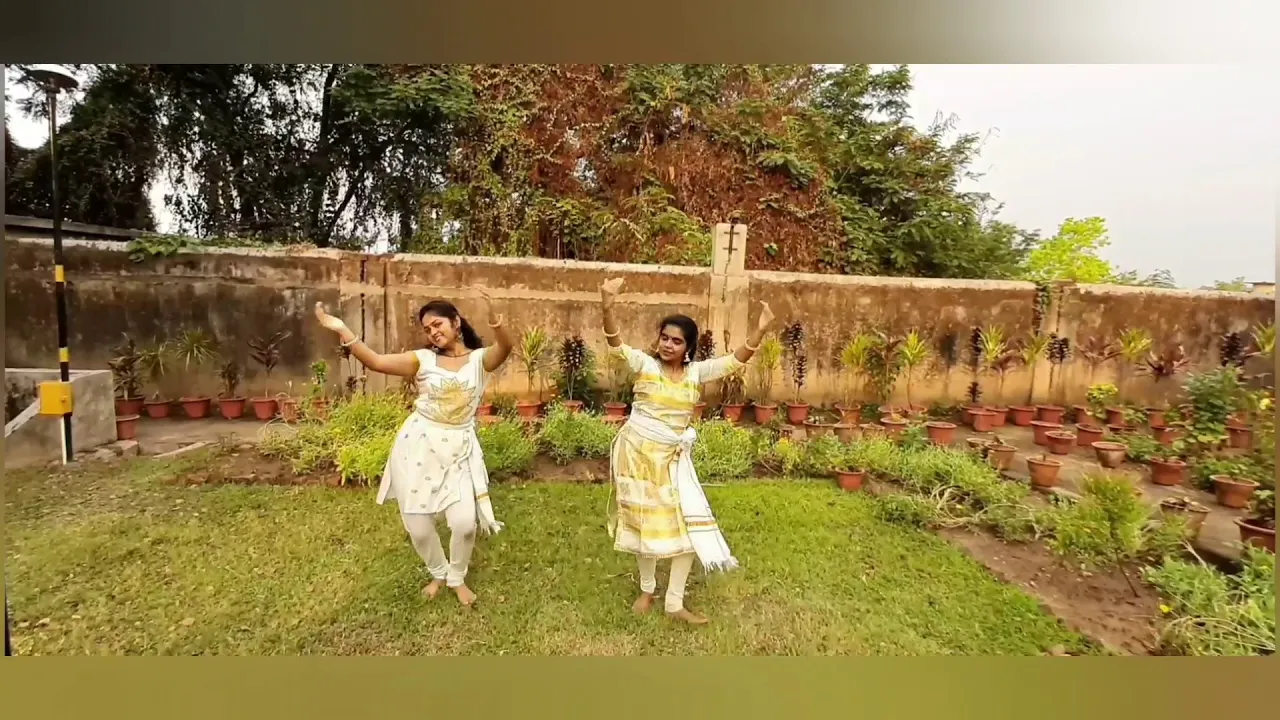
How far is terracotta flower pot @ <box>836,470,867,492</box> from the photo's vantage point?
208cm

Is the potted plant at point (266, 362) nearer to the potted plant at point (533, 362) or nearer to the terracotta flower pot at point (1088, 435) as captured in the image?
the potted plant at point (533, 362)

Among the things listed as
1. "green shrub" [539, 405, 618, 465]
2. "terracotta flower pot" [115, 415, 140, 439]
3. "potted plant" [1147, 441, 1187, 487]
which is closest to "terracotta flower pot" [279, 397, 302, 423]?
"terracotta flower pot" [115, 415, 140, 439]

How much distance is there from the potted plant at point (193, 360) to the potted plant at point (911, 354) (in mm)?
2380

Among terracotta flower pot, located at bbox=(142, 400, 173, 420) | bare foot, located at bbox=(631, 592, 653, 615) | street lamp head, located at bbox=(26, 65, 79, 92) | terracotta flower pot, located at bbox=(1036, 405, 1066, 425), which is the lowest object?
bare foot, located at bbox=(631, 592, 653, 615)

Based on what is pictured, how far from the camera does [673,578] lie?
6.35ft

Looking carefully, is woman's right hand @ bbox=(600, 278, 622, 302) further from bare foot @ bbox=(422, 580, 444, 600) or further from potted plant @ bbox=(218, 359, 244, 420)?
potted plant @ bbox=(218, 359, 244, 420)

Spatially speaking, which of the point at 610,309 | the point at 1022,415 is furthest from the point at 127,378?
the point at 1022,415

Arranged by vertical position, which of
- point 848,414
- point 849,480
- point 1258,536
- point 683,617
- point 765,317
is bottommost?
point 683,617

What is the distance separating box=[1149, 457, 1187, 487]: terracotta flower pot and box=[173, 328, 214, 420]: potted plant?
319 centimetres

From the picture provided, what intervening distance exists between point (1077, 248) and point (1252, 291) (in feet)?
1.91

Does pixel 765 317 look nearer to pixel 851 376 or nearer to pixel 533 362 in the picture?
pixel 851 376

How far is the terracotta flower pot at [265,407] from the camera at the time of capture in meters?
2.09

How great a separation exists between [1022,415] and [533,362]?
1703mm
